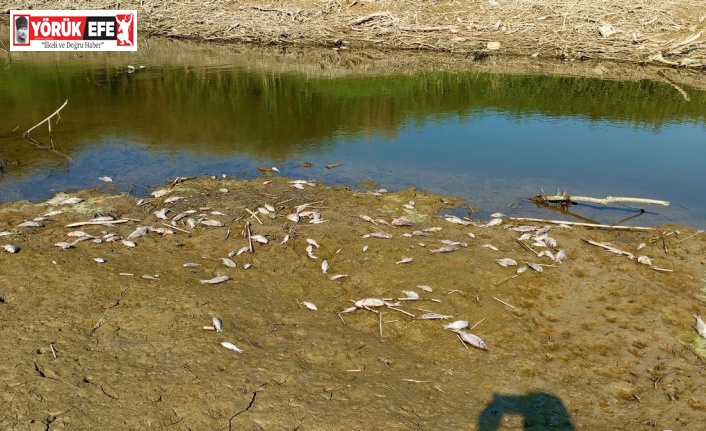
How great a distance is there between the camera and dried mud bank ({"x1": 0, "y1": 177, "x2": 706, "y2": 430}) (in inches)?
179

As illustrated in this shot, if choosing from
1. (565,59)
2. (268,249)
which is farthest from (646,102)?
(268,249)

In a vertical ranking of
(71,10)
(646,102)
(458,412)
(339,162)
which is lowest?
(458,412)

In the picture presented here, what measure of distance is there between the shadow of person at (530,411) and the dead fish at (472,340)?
0.64 metres

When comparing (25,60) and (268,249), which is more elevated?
(25,60)

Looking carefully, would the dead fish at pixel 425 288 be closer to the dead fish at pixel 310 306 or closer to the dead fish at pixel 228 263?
the dead fish at pixel 310 306

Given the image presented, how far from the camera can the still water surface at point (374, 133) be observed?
405 inches

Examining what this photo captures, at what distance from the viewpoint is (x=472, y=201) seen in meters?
9.67

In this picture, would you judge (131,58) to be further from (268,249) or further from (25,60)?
(268,249)

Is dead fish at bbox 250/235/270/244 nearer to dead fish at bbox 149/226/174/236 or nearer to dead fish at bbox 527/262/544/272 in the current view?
dead fish at bbox 149/226/174/236

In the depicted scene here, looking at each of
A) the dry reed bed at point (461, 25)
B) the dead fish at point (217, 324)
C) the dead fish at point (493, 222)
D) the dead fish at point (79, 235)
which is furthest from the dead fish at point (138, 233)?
the dry reed bed at point (461, 25)

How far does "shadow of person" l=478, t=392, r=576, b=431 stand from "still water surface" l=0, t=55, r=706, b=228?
4494 millimetres

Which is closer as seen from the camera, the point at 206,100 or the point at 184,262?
the point at 184,262

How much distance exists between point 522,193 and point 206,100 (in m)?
9.13

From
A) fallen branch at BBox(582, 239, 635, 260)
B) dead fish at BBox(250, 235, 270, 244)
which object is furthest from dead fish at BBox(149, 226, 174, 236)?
fallen branch at BBox(582, 239, 635, 260)
